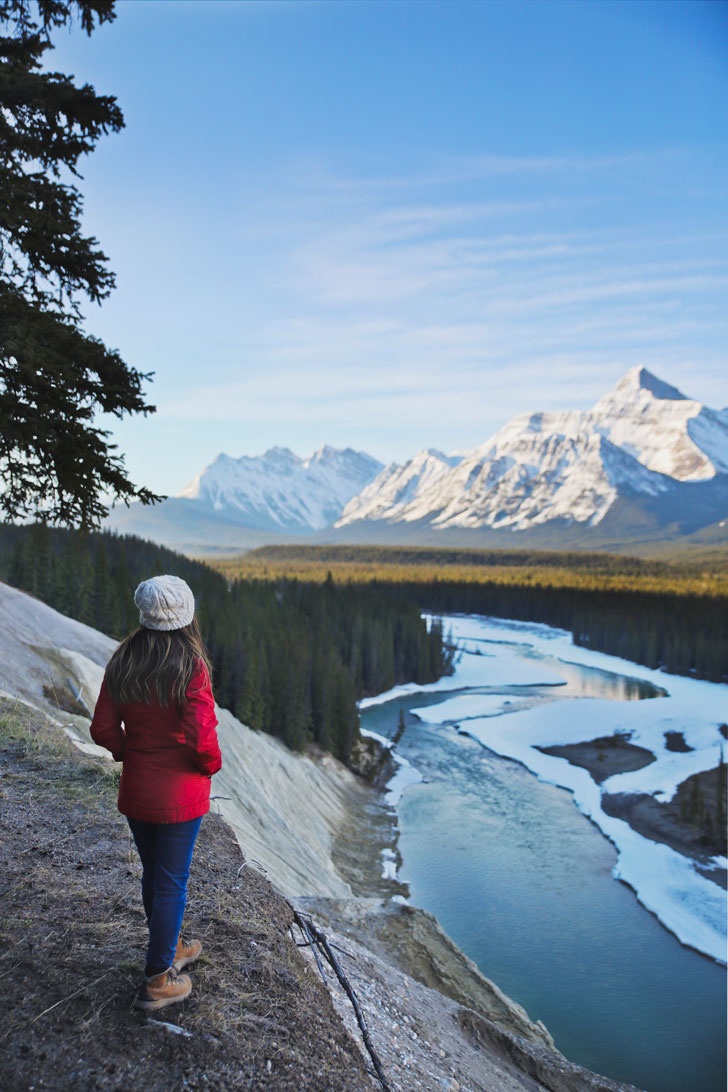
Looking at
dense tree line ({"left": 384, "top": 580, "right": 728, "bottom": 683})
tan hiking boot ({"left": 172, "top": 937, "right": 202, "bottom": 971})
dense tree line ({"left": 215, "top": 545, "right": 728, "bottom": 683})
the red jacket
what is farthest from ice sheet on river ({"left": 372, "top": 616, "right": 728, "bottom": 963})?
the red jacket

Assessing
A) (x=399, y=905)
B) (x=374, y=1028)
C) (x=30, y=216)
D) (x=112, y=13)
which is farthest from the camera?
(x=399, y=905)

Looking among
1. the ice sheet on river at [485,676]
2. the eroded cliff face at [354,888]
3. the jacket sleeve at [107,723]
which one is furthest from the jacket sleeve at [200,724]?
the ice sheet on river at [485,676]

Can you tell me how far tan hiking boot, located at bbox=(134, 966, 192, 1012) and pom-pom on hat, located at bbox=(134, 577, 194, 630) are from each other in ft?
8.57

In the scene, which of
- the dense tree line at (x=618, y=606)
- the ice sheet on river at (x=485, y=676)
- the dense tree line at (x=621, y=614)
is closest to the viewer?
the ice sheet on river at (x=485, y=676)

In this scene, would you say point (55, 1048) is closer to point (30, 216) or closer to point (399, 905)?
point (30, 216)

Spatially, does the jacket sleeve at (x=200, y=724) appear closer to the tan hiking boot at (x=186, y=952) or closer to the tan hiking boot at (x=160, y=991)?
the tan hiking boot at (x=160, y=991)

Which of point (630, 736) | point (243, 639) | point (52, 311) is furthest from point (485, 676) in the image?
point (52, 311)

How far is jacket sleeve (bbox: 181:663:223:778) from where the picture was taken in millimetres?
4973

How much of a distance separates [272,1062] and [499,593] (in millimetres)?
157174

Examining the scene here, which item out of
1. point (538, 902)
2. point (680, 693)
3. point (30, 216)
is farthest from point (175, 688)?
point (680, 693)

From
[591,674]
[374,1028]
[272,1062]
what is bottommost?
[591,674]

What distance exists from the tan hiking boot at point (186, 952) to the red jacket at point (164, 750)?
1.37 m

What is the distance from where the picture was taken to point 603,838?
116 feet

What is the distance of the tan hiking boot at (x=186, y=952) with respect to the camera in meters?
5.46
